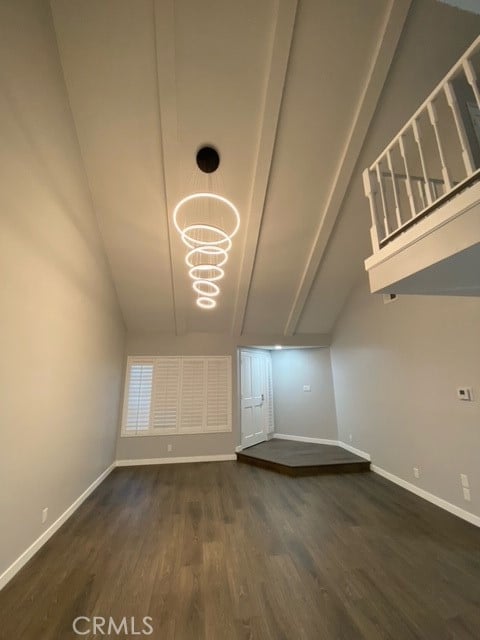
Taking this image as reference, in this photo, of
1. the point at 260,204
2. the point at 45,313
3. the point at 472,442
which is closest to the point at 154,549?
the point at 45,313

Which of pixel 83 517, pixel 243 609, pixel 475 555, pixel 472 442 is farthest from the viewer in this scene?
pixel 83 517

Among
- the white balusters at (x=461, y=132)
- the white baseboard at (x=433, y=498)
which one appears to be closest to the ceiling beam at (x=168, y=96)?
the white balusters at (x=461, y=132)

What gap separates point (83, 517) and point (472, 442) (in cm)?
471

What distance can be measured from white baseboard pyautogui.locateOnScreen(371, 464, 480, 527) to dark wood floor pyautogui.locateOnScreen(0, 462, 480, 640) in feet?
0.42

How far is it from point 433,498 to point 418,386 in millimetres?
1425

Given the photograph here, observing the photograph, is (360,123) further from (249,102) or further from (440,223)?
(440,223)

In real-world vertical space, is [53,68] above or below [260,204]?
above

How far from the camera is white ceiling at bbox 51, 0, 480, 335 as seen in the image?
2.42 metres

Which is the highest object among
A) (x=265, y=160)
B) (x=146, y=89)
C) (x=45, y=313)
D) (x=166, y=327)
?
(x=146, y=89)

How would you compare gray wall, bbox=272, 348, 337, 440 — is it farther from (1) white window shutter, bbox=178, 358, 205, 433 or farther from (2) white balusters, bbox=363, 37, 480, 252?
(2) white balusters, bbox=363, 37, 480, 252

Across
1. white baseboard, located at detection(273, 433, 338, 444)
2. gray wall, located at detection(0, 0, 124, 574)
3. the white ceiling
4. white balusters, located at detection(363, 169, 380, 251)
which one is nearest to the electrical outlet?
white balusters, located at detection(363, 169, 380, 251)

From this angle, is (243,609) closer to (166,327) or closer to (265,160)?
(265,160)

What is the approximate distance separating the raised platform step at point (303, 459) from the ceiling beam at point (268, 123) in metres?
3.45

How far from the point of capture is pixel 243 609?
1.87m
